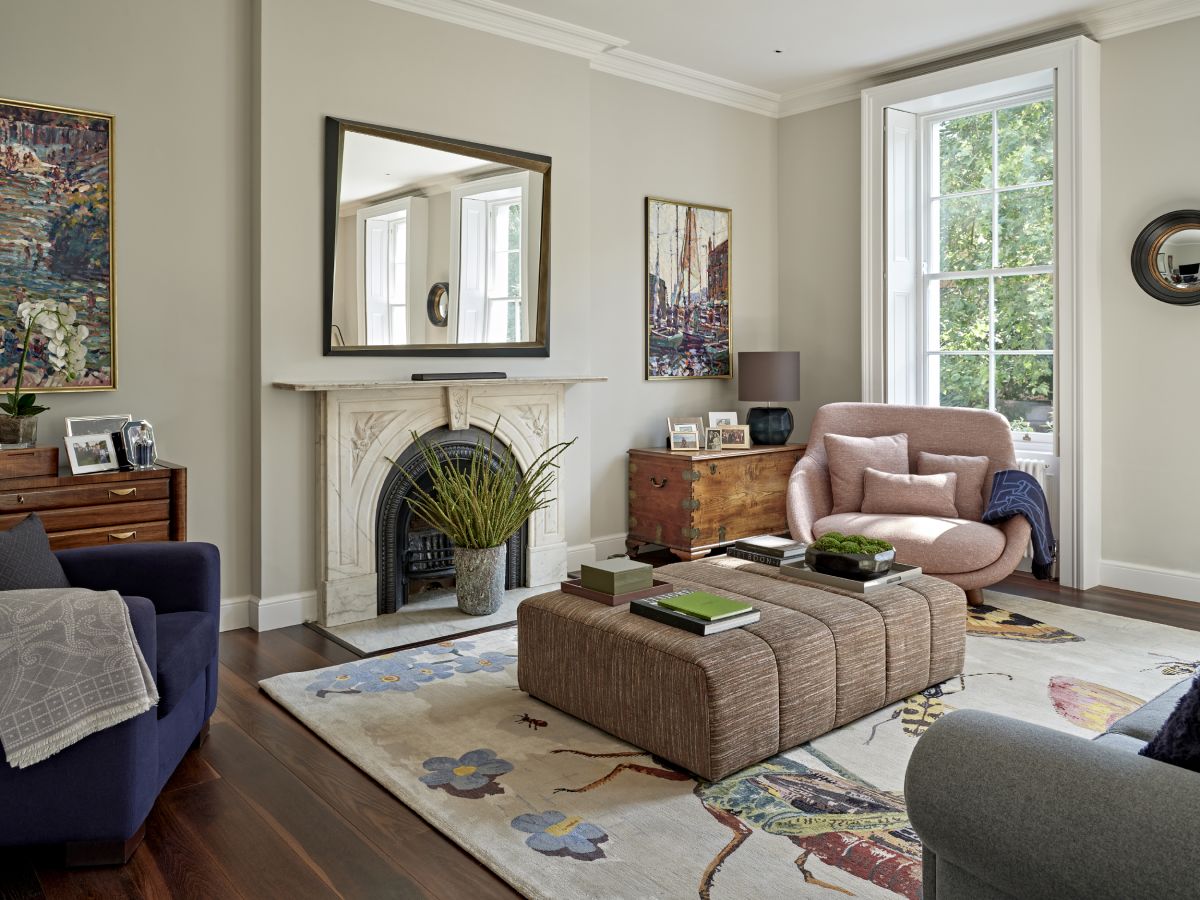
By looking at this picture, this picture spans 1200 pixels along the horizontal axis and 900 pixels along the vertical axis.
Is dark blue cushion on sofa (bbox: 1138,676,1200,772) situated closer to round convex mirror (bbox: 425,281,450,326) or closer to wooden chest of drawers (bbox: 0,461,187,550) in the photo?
wooden chest of drawers (bbox: 0,461,187,550)

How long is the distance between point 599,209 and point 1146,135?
2.82 meters

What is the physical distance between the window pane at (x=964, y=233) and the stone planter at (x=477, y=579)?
10.8 ft

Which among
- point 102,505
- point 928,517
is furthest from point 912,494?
point 102,505

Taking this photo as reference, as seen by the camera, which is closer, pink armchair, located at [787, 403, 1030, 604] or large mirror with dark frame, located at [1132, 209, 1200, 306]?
pink armchair, located at [787, 403, 1030, 604]

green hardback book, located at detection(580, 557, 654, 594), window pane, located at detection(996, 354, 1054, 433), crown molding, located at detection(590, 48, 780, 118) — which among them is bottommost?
green hardback book, located at detection(580, 557, 654, 594)

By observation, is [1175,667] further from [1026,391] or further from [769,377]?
[769,377]

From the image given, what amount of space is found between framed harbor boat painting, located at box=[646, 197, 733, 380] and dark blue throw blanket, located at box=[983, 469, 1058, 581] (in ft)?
6.85

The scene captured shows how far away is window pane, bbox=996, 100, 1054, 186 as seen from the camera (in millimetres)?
5086

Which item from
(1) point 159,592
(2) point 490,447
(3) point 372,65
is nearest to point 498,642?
(2) point 490,447

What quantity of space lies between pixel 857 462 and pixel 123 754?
150 inches

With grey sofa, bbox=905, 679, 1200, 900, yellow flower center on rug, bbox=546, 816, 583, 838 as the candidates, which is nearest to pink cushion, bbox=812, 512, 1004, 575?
yellow flower center on rug, bbox=546, 816, 583, 838

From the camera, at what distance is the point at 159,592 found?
274 cm

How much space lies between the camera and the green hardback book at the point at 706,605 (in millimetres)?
2758

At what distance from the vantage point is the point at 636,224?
18.2 ft
